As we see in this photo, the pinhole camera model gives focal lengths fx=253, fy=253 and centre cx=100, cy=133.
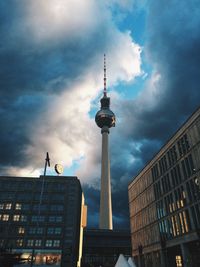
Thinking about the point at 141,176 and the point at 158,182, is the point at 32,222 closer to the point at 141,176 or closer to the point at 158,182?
the point at 141,176

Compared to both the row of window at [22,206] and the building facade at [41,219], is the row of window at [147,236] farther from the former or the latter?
the row of window at [22,206]

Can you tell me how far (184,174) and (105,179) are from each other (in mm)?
98820

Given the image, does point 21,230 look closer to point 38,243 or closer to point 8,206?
point 38,243

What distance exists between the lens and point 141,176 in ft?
239

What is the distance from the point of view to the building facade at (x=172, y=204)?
1784 inches

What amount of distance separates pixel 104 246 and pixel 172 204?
7767cm

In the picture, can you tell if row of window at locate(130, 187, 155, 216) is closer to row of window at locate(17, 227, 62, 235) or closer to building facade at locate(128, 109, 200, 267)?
building facade at locate(128, 109, 200, 267)

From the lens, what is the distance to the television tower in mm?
137000

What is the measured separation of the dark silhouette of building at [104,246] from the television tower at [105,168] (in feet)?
43.2

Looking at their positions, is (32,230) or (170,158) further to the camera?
Result: (32,230)

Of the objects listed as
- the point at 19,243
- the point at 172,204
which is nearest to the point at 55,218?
the point at 19,243

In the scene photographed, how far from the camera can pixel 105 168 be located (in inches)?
5812

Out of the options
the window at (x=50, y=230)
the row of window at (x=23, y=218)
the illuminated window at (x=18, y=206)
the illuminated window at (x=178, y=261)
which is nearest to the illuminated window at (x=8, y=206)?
the illuminated window at (x=18, y=206)

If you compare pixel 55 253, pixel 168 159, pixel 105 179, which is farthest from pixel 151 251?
pixel 105 179
